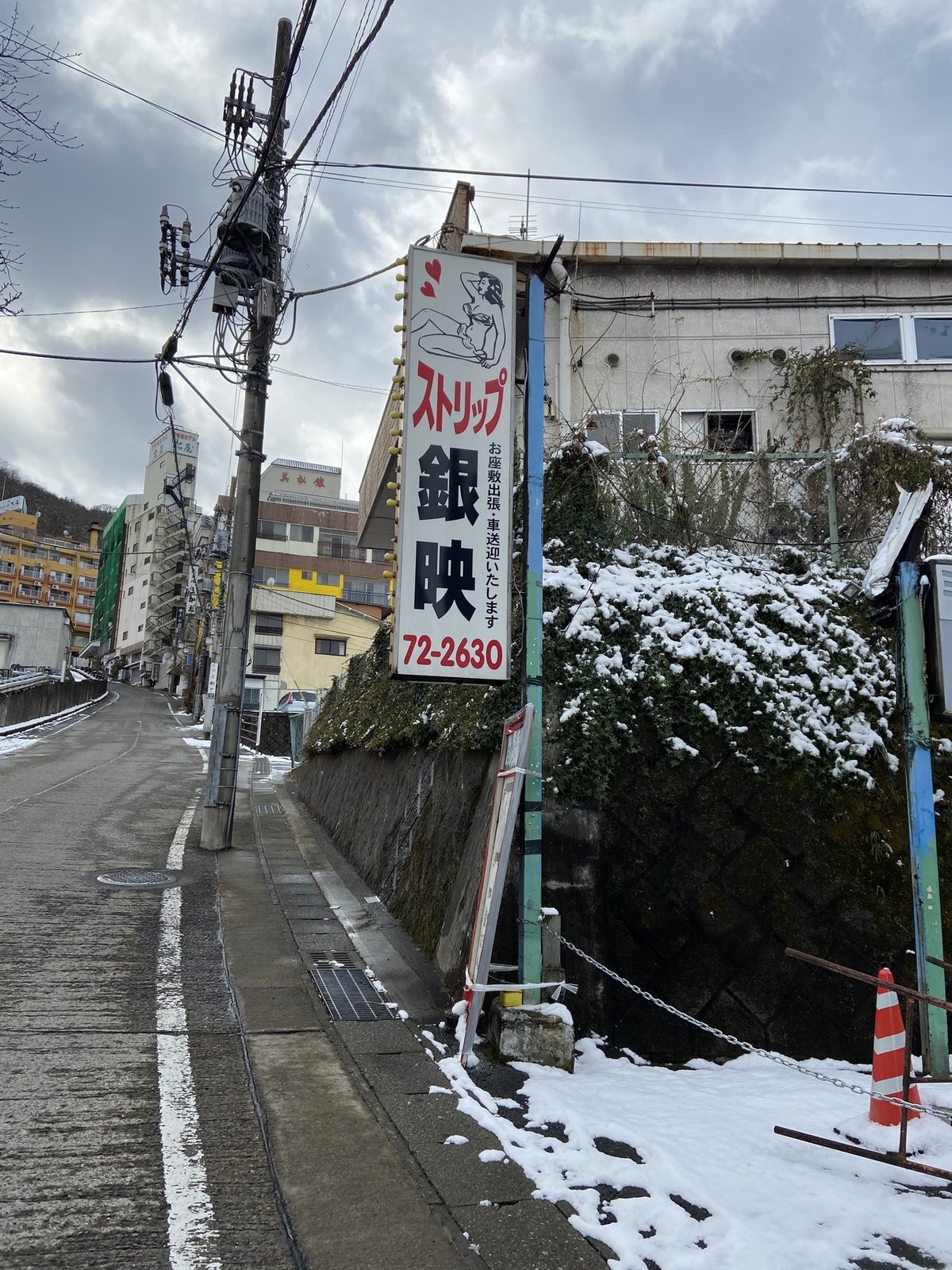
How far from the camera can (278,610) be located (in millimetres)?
49000

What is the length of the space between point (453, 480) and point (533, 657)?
135 centimetres

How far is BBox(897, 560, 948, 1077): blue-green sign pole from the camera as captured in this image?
4.82 m

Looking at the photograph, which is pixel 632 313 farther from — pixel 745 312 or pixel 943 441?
pixel 943 441

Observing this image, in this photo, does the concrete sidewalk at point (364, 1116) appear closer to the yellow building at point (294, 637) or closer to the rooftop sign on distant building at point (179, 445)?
the yellow building at point (294, 637)

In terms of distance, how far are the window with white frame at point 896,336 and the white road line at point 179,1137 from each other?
13601 millimetres

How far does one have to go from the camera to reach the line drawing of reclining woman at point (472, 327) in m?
5.79

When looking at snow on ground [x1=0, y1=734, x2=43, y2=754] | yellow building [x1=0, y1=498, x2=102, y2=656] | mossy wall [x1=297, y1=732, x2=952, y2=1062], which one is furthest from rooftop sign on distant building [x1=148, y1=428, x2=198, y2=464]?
mossy wall [x1=297, y1=732, x2=952, y2=1062]

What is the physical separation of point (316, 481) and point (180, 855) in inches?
→ 2241

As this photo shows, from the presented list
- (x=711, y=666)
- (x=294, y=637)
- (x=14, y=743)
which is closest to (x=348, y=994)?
(x=711, y=666)

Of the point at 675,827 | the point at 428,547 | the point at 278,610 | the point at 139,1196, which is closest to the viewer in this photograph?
the point at 139,1196

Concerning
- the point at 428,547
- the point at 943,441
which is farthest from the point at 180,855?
the point at 943,441

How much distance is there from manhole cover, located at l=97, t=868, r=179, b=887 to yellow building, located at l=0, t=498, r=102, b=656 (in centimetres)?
9437

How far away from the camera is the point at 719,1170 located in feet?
12.1

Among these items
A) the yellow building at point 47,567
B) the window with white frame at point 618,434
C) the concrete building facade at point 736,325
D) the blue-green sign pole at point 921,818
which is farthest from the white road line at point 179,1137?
the yellow building at point 47,567
